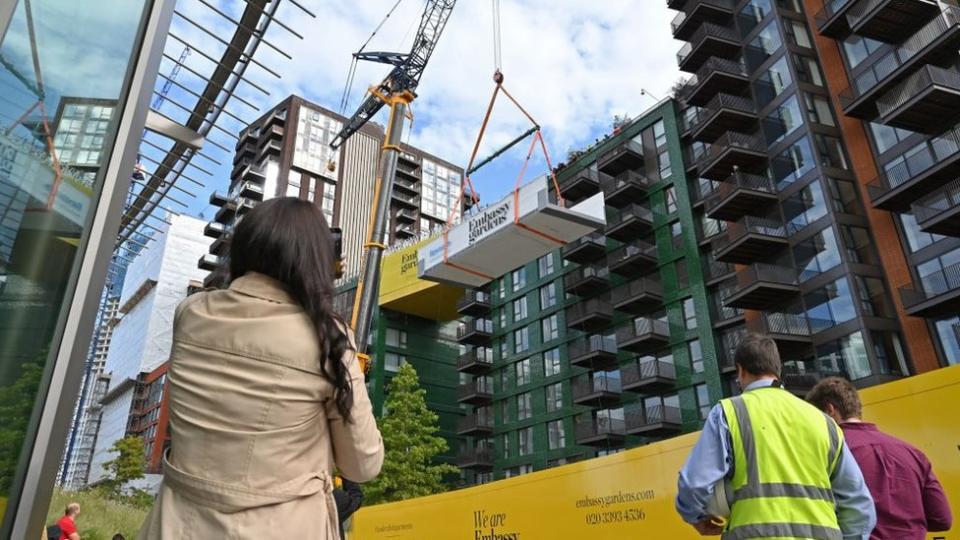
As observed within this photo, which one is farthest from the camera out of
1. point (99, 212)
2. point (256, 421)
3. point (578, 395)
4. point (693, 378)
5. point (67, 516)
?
point (578, 395)

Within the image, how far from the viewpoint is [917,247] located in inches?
982

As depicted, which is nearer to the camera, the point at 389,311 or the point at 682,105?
the point at 682,105

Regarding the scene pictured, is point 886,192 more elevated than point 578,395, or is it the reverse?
point 886,192

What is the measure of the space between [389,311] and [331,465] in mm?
49123

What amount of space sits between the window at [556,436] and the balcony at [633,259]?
9468mm

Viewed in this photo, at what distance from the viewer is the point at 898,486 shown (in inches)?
124

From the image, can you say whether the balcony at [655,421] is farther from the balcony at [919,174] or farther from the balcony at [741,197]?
the balcony at [919,174]

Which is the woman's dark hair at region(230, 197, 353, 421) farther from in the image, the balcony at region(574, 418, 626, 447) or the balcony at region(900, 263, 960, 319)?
the balcony at region(574, 418, 626, 447)

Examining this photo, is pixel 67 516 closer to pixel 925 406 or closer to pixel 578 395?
pixel 925 406

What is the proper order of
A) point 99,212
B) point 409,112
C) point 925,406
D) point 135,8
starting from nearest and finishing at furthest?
point 99,212 < point 135,8 < point 925,406 < point 409,112

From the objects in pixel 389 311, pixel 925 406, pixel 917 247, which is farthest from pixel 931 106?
pixel 389 311

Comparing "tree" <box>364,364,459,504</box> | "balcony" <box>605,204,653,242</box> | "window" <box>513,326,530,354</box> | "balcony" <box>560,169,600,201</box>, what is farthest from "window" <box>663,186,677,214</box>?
"tree" <box>364,364,459,504</box>

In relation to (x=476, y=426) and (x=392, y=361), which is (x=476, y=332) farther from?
(x=392, y=361)

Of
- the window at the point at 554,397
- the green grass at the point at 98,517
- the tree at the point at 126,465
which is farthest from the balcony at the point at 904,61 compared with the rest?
the tree at the point at 126,465
